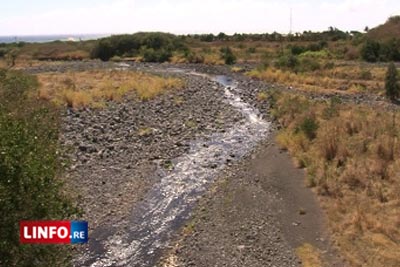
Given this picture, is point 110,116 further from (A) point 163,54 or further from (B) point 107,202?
(A) point 163,54

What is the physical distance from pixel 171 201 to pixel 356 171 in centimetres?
949

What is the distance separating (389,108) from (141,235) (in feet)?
91.7

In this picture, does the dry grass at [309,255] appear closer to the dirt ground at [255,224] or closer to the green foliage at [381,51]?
the dirt ground at [255,224]

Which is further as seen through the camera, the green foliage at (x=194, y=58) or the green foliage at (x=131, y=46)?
the green foliage at (x=131, y=46)

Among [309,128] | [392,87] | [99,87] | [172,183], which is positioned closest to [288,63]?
[392,87]

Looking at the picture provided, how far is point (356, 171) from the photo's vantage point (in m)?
23.9

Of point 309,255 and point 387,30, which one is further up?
point 387,30

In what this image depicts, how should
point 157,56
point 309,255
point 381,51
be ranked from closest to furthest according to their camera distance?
point 309,255
point 381,51
point 157,56

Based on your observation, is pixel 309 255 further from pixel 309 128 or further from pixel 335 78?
pixel 335 78

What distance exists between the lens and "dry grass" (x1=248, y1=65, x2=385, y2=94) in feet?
171

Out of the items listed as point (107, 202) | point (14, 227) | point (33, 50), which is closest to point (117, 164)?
point (107, 202)

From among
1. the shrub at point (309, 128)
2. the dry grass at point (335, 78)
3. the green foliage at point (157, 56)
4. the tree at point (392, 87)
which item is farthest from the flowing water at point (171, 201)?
the green foliage at point (157, 56)

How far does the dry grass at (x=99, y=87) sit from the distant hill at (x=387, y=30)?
59317 millimetres

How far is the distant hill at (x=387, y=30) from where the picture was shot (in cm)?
10038
